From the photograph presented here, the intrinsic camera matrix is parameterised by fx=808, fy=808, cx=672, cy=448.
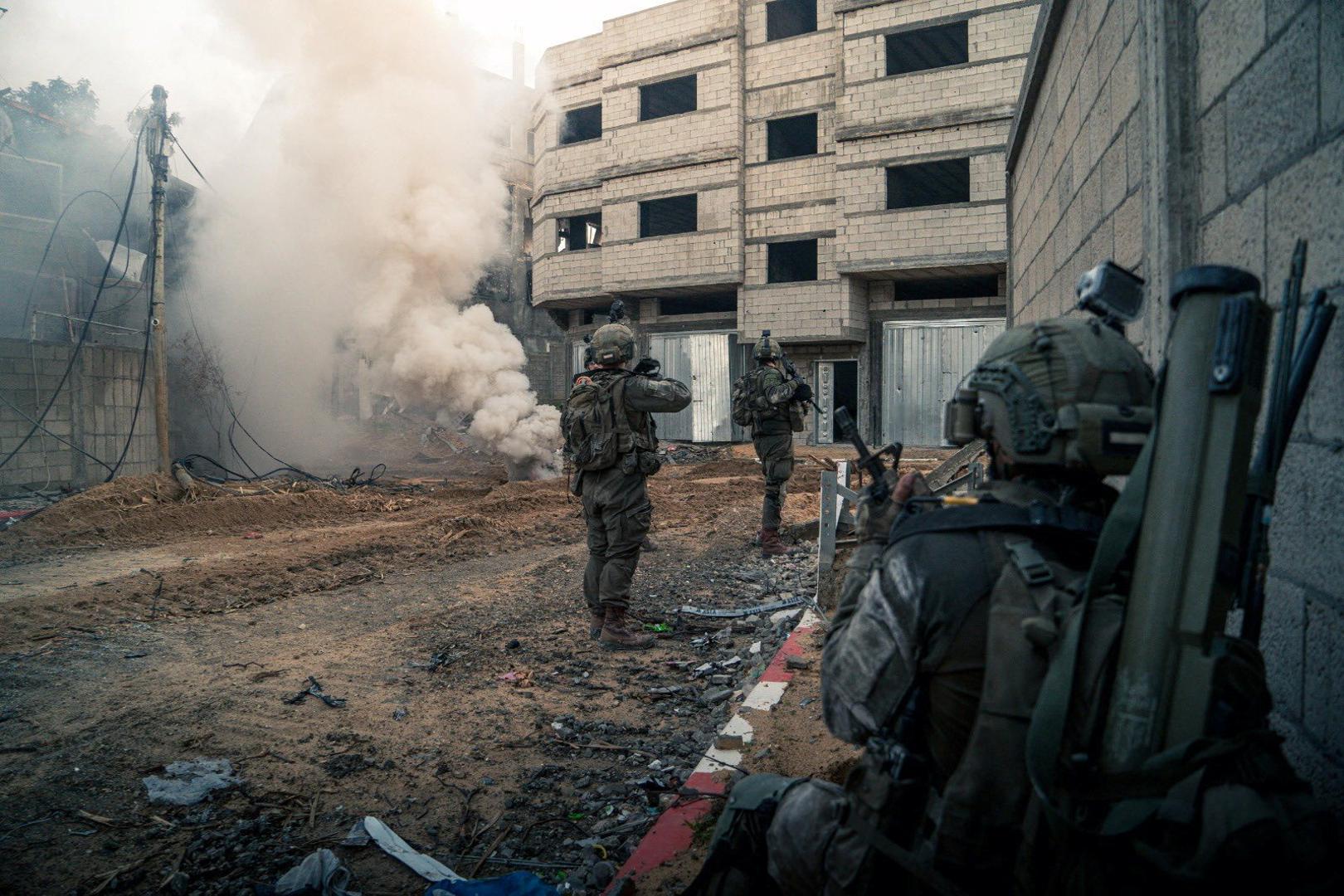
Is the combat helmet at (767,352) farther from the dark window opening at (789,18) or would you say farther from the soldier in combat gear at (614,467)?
the dark window opening at (789,18)

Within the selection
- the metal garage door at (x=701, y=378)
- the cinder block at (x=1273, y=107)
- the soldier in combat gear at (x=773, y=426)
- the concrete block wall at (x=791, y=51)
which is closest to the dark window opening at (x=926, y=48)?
the concrete block wall at (x=791, y=51)

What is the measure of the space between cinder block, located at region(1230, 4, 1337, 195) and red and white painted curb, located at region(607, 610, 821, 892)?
2.45 m

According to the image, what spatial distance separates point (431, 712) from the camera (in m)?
4.04

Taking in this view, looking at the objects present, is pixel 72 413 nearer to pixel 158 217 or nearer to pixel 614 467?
pixel 158 217

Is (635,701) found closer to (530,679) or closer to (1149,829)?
(530,679)

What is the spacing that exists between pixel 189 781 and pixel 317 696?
96 centimetres

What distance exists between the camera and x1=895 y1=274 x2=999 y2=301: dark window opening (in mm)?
17638

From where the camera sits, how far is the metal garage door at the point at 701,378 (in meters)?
19.5

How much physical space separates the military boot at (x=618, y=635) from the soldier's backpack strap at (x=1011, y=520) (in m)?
3.76

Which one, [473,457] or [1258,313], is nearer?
[1258,313]

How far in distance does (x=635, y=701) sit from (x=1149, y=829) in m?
3.29

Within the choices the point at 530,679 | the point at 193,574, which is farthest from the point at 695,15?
the point at 530,679

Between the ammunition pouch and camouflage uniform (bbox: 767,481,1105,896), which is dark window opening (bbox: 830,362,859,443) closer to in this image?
the ammunition pouch

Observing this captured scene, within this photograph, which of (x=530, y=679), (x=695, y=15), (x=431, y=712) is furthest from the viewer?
(x=695, y=15)
